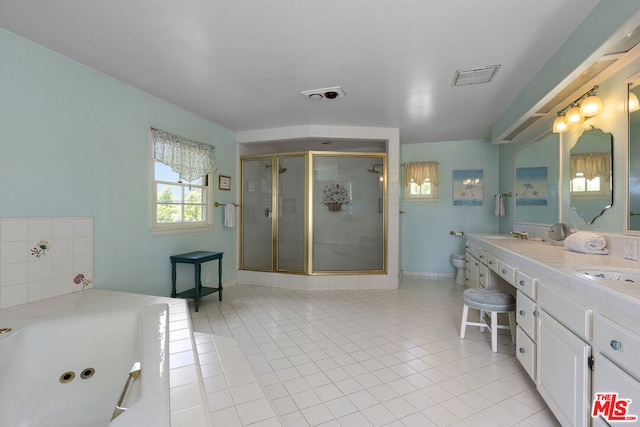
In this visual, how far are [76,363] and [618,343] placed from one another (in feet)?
8.22

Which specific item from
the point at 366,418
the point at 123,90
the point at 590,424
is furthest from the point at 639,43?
the point at 123,90

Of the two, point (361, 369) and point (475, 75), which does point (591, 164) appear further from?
point (361, 369)

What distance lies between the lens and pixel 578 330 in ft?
4.06

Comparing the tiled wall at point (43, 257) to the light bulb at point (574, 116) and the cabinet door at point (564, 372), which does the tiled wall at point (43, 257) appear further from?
the light bulb at point (574, 116)

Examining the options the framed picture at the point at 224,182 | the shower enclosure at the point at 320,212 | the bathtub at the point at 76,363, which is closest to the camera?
the bathtub at the point at 76,363

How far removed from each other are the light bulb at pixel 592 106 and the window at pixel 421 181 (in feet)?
8.67

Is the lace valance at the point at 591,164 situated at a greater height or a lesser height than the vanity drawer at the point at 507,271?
greater

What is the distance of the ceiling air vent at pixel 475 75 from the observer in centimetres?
231

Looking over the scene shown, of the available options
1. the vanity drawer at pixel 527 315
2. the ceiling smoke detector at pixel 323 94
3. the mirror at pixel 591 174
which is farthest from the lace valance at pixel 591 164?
the ceiling smoke detector at pixel 323 94

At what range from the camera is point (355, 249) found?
430 cm

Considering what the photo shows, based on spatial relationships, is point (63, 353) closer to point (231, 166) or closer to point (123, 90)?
point (123, 90)

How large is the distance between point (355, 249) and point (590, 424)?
10.5 feet

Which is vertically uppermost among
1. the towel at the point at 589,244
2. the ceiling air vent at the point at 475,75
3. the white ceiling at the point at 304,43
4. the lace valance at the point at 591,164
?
the white ceiling at the point at 304,43

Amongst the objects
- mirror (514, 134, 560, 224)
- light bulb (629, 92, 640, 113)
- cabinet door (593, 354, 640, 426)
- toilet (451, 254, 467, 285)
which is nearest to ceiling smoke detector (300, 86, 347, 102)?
light bulb (629, 92, 640, 113)
